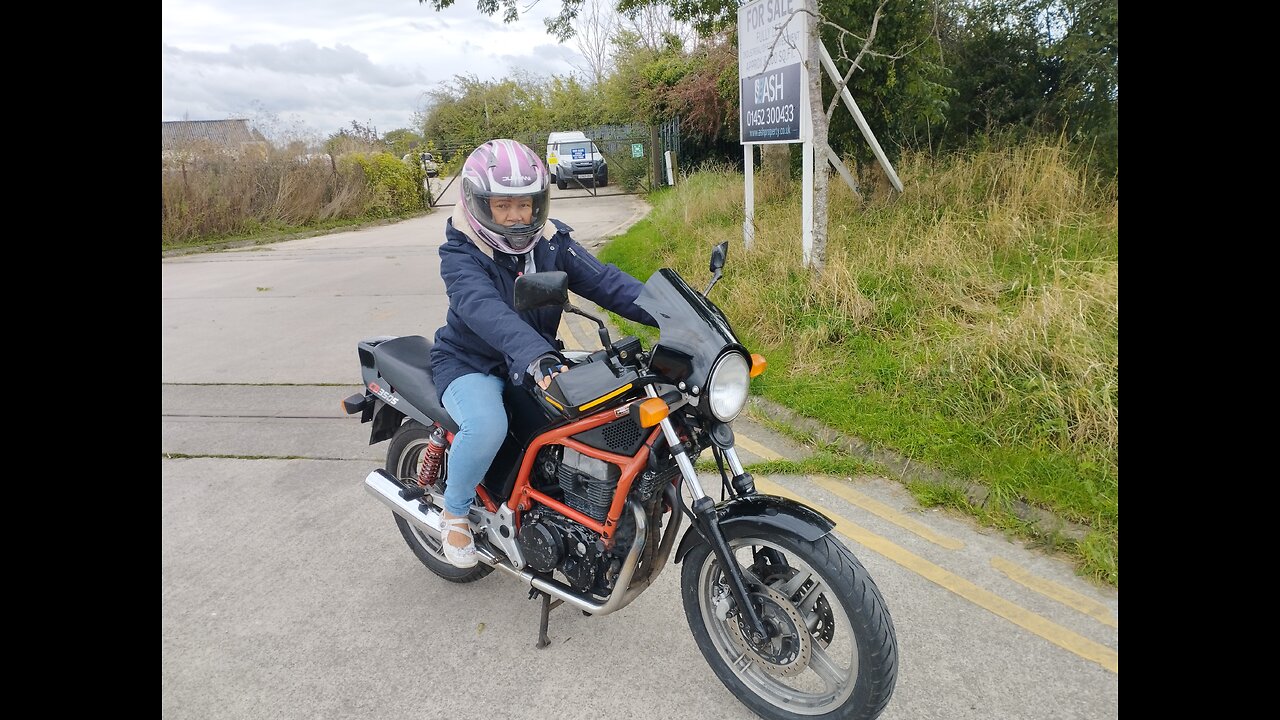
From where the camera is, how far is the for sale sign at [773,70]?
6965mm

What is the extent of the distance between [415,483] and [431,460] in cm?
26

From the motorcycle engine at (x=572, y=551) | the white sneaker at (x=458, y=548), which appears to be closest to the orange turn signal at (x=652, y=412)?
the motorcycle engine at (x=572, y=551)

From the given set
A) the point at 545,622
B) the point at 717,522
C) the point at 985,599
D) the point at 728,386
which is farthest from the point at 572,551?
the point at 985,599

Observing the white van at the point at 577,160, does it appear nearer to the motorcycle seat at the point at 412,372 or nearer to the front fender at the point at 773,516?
the motorcycle seat at the point at 412,372

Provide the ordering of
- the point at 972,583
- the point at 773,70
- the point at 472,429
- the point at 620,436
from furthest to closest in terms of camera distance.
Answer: the point at 773,70, the point at 972,583, the point at 472,429, the point at 620,436

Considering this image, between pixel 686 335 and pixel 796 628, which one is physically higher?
pixel 686 335

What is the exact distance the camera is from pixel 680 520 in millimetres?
2619

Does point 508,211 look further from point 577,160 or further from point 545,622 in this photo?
point 577,160

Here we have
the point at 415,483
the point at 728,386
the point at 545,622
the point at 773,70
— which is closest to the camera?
the point at 728,386

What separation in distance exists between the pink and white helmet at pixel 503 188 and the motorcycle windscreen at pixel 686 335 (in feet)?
1.94

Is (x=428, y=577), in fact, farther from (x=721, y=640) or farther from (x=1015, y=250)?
(x=1015, y=250)

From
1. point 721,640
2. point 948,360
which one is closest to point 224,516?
point 721,640

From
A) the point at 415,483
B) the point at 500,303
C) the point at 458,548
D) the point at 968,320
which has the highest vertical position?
the point at 500,303
